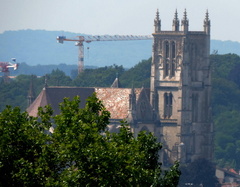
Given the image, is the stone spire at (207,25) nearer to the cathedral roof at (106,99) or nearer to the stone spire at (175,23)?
the stone spire at (175,23)

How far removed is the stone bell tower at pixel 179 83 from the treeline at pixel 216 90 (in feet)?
101

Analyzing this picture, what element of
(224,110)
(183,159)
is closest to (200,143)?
(183,159)

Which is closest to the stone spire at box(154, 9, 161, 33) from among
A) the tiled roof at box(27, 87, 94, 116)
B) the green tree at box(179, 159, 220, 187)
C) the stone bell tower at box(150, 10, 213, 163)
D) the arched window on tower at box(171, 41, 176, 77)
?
the stone bell tower at box(150, 10, 213, 163)

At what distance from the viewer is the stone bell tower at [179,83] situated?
410ft

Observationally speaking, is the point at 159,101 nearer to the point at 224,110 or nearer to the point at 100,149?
the point at 224,110

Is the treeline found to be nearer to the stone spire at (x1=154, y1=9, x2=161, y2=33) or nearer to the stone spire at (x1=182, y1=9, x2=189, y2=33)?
the stone spire at (x1=182, y1=9, x2=189, y2=33)

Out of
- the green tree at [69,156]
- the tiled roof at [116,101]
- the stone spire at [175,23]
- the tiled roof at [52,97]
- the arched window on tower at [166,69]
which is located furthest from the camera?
the stone spire at [175,23]

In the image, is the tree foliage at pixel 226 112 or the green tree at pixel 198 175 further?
the tree foliage at pixel 226 112

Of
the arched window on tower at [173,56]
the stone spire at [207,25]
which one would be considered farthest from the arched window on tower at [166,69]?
the stone spire at [207,25]

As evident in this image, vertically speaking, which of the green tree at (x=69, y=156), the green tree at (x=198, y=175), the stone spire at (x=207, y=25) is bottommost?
the green tree at (x=198, y=175)

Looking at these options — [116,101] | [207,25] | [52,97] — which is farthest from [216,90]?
[52,97]

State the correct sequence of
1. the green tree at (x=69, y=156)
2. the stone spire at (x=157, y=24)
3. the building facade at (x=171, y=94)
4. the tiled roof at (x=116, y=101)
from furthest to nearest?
the stone spire at (x=157, y=24) → the building facade at (x=171, y=94) → the tiled roof at (x=116, y=101) → the green tree at (x=69, y=156)

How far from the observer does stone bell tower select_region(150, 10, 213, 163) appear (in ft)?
410

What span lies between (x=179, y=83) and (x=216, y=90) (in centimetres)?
5387
